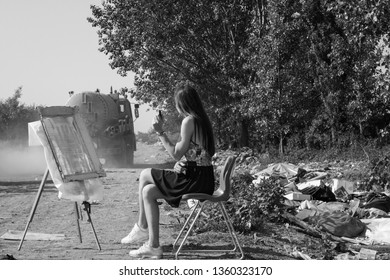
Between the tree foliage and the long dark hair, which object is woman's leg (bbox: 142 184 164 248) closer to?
the long dark hair

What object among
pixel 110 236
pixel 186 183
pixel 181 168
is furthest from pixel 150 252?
pixel 110 236

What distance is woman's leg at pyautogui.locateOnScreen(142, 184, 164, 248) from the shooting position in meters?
6.52

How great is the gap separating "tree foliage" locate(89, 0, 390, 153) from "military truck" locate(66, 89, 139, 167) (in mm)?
3531

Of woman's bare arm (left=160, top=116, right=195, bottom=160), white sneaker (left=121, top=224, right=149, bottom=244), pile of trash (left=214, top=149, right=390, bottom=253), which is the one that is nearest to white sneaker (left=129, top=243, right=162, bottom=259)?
white sneaker (left=121, top=224, right=149, bottom=244)

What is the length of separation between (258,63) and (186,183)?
18022mm

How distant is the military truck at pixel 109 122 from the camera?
23.9 meters

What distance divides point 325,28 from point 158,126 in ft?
63.8

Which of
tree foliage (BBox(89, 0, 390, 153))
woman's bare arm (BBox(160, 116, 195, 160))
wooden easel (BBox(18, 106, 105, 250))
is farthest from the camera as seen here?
tree foliage (BBox(89, 0, 390, 153))

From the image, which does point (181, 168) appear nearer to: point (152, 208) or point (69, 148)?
point (152, 208)

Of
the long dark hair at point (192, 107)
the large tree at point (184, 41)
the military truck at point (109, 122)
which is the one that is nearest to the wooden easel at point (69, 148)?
the long dark hair at point (192, 107)

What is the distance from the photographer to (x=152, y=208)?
21.5 ft

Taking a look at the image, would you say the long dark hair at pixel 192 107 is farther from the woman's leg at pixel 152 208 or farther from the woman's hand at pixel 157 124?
the woman's leg at pixel 152 208

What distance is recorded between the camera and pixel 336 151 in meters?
23.3
